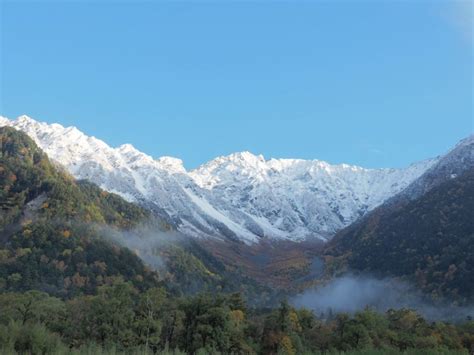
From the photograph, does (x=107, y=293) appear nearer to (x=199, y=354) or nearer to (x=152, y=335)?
(x=152, y=335)

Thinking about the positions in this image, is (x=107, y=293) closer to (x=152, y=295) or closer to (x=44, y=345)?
(x=152, y=295)

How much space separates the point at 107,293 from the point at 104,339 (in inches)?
778

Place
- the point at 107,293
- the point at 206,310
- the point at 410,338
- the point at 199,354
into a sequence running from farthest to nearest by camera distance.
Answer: the point at 410,338
the point at 107,293
the point at 206,310
the point at 199,354

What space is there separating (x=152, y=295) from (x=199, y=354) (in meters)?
57.1

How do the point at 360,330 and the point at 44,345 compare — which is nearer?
the point at 44,345

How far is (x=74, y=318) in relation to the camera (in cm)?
10844

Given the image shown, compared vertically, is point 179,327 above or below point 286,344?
above

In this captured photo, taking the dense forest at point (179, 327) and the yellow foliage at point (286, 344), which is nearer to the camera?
the dense forest at point (179, 327)

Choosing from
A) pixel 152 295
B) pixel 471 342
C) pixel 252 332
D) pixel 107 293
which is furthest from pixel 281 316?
pixel 471 342

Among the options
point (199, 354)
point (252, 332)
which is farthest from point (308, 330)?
point (199, 354)

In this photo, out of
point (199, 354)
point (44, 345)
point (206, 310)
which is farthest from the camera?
point (206, 310)

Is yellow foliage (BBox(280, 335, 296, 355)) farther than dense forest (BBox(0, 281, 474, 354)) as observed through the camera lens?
Yes

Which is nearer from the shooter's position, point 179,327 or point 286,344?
point 286,344

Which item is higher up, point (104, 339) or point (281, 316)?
point (281, 316)
